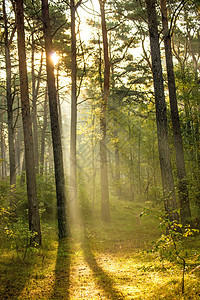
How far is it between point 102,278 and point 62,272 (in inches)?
40.8

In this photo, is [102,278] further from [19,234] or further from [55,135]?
[55,135]

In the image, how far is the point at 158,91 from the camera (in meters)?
8.42

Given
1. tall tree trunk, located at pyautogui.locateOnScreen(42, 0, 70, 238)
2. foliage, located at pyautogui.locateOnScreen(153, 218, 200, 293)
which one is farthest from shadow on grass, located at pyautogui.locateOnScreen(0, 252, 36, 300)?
tall tree trunk, located at pyautogui.locateOnScreen(42, 0, 70, 238)

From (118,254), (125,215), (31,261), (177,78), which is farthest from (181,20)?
(31,261)

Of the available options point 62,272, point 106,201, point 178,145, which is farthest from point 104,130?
point 62,272

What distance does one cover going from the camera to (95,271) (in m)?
6.05

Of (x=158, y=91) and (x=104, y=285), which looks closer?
(x=104, y=285)

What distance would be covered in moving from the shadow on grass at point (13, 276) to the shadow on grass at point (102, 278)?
4.65ft

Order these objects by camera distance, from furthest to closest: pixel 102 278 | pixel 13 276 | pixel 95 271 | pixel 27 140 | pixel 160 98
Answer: pixel 160 98, pixel 27 140, pixel 95 271, pixel 102 278, pixel 13 276

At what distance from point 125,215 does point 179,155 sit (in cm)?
621

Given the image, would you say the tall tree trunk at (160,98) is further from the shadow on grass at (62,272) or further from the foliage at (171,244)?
the foliage at (171,244)

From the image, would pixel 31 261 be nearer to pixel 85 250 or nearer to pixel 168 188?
pixel 85 250

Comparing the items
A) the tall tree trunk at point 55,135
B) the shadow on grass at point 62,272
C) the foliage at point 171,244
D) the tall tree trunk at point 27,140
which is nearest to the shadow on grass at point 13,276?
the shadow on grass at point 62,272

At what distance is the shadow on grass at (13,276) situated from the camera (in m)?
4.35
